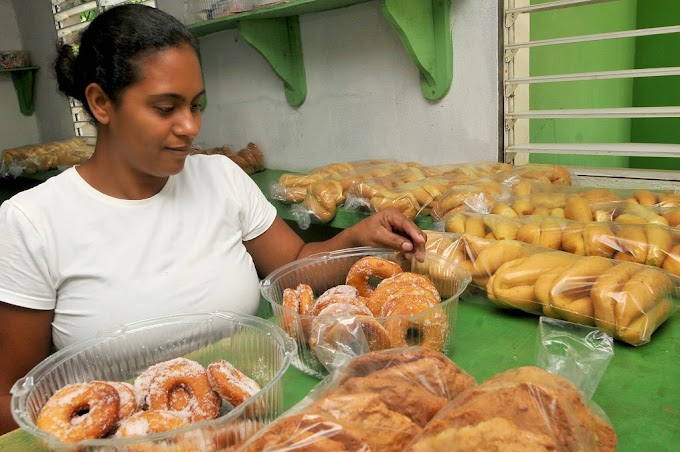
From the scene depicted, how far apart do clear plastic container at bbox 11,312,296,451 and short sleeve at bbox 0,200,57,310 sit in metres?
0.36

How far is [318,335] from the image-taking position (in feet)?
2.78

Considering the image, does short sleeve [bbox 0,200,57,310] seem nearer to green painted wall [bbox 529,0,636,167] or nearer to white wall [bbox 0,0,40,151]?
green painted wall [bbox 529,0,636,167]

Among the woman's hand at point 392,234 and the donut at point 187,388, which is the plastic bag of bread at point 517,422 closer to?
the donut at point 187,388

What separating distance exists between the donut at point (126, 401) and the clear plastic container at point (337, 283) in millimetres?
276

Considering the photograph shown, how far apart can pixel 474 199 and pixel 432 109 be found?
2.78 feet

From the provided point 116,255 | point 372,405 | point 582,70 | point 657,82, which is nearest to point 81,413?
point 372,405

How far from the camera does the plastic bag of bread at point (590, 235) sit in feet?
3.59

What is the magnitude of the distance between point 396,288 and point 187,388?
41cm

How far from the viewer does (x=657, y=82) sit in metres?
4.29

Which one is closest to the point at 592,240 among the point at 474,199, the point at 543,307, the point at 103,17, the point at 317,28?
the point at 543,307

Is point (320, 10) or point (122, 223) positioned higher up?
point (320, 10)

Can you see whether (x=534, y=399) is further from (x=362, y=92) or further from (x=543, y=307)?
(x=362, y=92)

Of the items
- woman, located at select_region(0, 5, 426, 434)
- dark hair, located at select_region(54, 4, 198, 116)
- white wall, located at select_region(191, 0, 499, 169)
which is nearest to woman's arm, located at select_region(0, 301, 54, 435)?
woman, located at select_region(0, 5, 426, 434)

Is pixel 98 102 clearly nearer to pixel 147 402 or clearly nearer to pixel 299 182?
pixel 147 402
